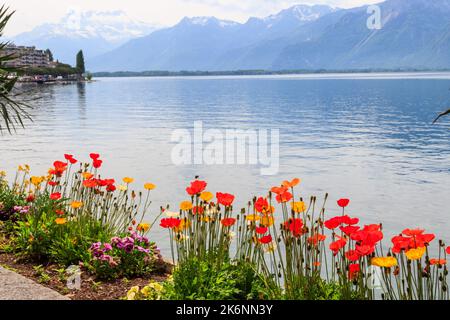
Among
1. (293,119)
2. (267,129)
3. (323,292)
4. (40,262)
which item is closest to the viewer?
(323,292)

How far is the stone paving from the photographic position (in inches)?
251

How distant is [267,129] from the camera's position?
147 feet

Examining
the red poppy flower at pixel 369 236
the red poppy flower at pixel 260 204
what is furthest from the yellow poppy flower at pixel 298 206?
the red poppy flower at pixel 369 236

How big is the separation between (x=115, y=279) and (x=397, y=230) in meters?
9.92

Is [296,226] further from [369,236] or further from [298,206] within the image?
[369,236]

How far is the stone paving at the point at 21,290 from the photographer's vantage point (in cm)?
637

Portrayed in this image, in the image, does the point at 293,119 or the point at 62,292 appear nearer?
the point at 62,292

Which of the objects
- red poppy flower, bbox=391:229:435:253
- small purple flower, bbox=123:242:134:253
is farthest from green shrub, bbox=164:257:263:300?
red poppy flower, bbox=391:229:435:253

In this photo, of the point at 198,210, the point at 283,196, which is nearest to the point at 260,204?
the point at 283,196

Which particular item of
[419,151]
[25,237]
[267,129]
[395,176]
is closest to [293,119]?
[267,129]

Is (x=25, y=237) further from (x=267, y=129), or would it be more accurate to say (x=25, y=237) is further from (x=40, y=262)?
(x=267, y=129)

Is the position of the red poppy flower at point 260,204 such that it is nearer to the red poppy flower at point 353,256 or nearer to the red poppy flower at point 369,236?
the red poppy flower at point 353,256

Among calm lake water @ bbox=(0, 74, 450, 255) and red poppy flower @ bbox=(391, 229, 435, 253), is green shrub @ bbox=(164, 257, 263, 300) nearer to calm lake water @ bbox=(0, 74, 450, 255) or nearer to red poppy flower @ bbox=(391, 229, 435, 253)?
red poppy flower @ bbox=(391, 229, 435, 253)

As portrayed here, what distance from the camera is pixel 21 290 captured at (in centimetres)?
661
